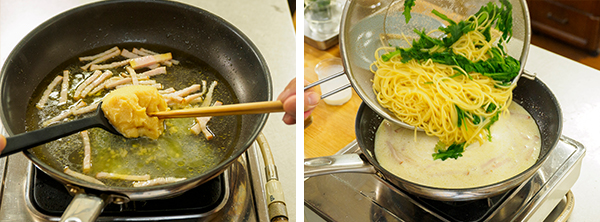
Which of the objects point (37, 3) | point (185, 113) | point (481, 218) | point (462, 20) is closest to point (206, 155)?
point (185, 113)

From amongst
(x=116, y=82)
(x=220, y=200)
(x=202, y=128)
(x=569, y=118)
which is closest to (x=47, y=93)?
(x=116, y=82)

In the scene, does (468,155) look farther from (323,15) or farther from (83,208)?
(83,208)

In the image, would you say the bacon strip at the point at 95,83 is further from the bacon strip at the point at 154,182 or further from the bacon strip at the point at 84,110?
the bacon strip at the point at 154,182

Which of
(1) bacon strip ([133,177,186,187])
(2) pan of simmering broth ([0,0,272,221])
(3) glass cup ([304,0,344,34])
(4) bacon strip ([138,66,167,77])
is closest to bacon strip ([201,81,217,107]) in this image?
(2) pan of simmering broth ([0,0,272,221])

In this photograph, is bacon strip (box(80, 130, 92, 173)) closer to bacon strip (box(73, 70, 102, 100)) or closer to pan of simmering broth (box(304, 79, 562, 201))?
bacon strip (box(73, 70, 102, 100))

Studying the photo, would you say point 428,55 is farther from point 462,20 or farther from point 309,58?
point 309,58
